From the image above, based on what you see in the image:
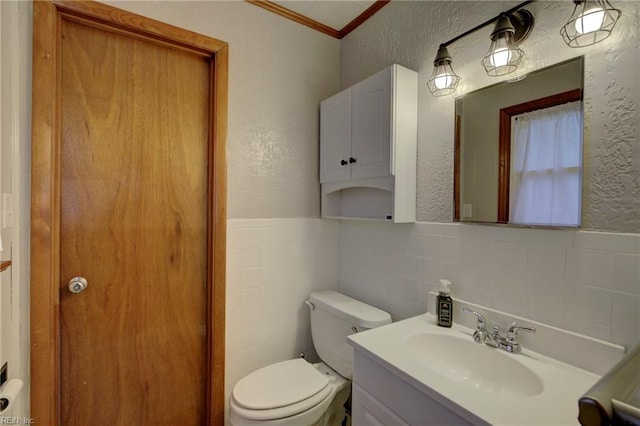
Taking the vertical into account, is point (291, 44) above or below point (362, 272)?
above

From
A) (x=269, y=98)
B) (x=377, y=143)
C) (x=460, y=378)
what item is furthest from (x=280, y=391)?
(x=269, y=98)

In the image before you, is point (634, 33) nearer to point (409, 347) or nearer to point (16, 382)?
point (409, 347)

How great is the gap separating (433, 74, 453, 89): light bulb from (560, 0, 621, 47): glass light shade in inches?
15.8

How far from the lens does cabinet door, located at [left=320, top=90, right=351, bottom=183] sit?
1.63 m

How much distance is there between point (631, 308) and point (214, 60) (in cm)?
187

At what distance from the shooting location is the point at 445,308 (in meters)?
1.24

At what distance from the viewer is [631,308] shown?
0.85 m

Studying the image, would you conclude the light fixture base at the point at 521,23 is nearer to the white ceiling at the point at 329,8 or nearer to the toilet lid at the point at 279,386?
the white ceiling at the point at 329,8

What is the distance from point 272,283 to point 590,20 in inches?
64.9

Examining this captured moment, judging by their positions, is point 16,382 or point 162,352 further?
point 162,352

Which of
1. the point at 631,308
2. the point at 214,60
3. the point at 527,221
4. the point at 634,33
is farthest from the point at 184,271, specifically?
the point at 634,33

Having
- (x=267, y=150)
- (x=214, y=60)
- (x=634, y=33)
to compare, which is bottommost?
(x=267, y=150)

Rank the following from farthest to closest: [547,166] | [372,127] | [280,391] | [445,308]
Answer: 1. [372,127]
2. [280,391]
3. [445,308]
4. [547,166]

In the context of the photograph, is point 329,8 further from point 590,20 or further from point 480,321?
point 480,321
